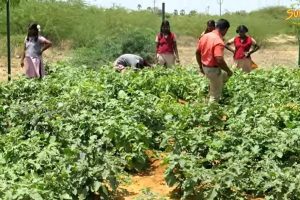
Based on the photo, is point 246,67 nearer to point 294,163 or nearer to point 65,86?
point 65,86

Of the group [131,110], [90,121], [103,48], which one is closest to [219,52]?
[131,110]

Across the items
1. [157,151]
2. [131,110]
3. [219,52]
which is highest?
[219,52]

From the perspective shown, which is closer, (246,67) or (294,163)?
(294,163)

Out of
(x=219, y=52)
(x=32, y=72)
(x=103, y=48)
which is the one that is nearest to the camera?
(x=219, y=52)

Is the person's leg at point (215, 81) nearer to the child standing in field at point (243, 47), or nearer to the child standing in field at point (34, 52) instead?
the child standing in field at point (243, 47)

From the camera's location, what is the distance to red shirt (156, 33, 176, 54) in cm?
1075

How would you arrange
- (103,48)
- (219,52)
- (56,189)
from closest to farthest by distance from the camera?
(56,189) → (219,52) → (103,48)

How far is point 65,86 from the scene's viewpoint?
8125 millimetres

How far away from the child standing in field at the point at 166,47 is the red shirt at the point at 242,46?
41.5 inches

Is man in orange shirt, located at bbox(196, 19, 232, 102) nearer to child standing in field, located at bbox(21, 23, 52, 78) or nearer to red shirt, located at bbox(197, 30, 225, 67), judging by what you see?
red shirt, located at bbox(197, 30, 225, 67)

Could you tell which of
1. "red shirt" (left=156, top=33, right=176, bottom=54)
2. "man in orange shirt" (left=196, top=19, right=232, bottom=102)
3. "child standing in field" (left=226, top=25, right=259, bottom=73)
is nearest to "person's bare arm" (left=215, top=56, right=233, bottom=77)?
"man in orange shirt" (left=196, top=19, right=232, bottom=102)

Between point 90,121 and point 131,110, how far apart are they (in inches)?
23.1

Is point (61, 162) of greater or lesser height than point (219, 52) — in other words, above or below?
below

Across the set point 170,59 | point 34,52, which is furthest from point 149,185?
point 170,59
